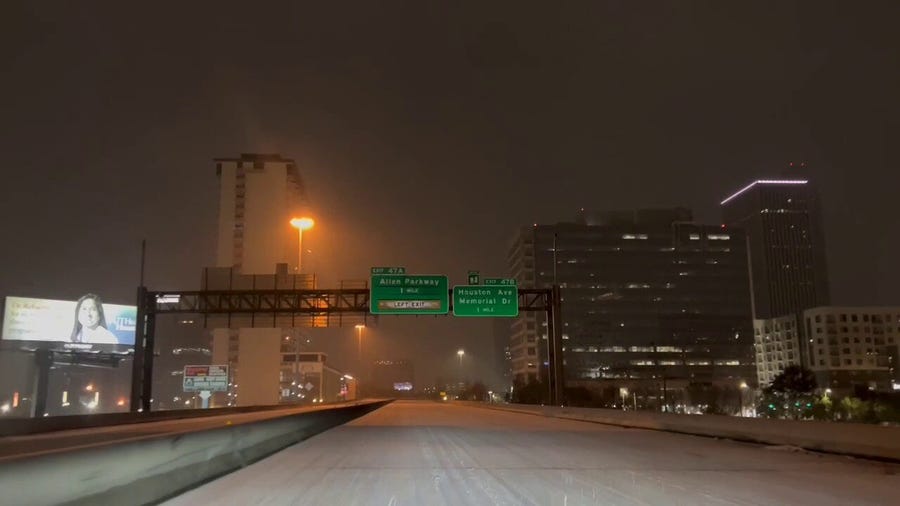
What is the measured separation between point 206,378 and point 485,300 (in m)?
30.2

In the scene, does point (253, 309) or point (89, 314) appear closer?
point (253, 309)

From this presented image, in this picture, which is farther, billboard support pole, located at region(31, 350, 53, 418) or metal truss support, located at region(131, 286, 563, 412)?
billboard support pole, located at region(31, 350, 53, 418)

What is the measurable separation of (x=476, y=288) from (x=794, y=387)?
6950 cm

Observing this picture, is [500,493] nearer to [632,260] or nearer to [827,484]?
[827,484]

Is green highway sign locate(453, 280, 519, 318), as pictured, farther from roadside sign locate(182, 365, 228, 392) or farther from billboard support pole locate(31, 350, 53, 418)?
billboard support pole locate(31, 350, 53, 418)

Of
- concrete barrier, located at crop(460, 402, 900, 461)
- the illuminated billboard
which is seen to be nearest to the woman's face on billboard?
the illuminated billboard

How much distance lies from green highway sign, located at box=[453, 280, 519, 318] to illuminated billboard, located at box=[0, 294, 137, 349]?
30.5 m

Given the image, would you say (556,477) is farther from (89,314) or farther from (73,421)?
(89,314)

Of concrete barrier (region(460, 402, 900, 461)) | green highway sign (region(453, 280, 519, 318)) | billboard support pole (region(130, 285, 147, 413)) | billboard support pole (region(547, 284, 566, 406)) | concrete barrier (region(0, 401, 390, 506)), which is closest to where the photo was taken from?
concrete barrier (region(0, 401, 390, 506))

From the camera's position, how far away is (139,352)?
45.9 metres

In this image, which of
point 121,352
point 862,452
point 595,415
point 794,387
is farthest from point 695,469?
point 794,387

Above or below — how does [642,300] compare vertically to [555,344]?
above

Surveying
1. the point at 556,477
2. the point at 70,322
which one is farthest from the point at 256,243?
the point at 556,477

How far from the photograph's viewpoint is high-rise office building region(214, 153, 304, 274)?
135 metres
